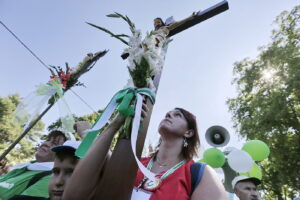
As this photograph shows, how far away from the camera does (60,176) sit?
1585 millimetres

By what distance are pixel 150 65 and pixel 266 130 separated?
37.6 feet

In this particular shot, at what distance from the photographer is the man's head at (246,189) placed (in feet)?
10.7

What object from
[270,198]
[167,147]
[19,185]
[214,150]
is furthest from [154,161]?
[270,198]

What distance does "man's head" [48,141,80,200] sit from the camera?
5.05 ft

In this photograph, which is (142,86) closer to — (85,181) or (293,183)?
(85,181)

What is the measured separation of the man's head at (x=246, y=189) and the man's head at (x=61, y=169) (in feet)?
9.15

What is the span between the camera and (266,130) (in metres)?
10.9

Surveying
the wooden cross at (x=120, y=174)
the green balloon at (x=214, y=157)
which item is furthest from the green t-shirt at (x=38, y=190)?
the green balloon at (x=214, y=157)

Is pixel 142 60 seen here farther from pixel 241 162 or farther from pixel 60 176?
pixel 241 162

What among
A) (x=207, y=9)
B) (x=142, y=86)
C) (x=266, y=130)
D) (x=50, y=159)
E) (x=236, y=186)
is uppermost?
(x=266, y=130)

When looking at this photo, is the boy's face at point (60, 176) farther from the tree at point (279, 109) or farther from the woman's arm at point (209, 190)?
the tree at point (279, 109)

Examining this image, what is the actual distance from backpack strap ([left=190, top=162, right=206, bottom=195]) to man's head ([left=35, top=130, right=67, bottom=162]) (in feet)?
5.85

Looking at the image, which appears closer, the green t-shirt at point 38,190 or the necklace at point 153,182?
A: the necklace at point 153,182

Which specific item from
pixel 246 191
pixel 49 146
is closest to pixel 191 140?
pixel 49 146
